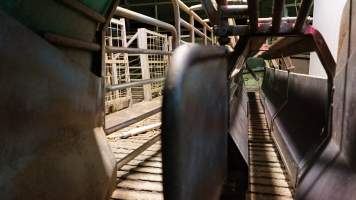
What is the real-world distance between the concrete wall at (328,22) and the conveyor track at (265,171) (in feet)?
3.95

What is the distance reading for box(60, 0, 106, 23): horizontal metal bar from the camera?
3.75 feet

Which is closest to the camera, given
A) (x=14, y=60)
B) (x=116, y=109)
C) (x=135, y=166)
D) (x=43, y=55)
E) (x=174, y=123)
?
(x=174, y=123)

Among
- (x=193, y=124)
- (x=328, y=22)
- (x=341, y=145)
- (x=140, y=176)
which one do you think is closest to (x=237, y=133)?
(x=341, y=145)

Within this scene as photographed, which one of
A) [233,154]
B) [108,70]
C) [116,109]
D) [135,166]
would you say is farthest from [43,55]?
[108,70]

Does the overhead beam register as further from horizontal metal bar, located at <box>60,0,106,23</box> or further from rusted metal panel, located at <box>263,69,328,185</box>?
horizontal metal bar, located at <box>60,0,106,23</box>

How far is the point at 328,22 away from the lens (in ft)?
11.2

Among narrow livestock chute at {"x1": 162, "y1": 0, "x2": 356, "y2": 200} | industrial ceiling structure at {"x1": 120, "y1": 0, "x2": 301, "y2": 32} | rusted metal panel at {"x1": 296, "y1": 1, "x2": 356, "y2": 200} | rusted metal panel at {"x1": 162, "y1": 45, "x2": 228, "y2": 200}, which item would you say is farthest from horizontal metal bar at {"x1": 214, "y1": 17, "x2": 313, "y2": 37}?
industrial ceiling structure at {"x1": 120, "y1": 0, "x2": 301, "y2": 32}

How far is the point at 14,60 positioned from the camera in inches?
35.9

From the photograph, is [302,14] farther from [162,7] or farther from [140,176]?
[162,7]

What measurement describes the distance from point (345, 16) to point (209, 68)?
0.84 meters

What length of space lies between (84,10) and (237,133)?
0.92m

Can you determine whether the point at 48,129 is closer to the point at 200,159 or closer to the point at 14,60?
the point at 14,60

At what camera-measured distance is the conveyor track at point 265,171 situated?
5.12 feet

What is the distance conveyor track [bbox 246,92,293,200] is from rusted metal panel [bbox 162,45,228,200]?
779mm
